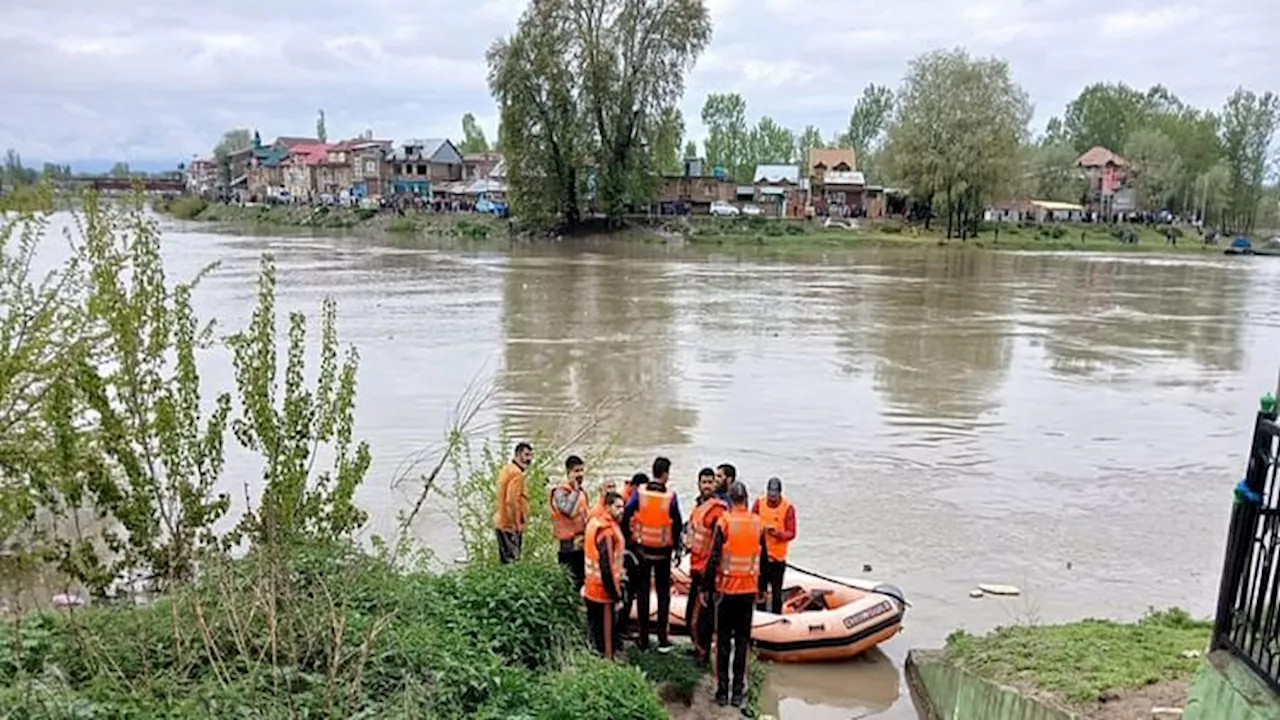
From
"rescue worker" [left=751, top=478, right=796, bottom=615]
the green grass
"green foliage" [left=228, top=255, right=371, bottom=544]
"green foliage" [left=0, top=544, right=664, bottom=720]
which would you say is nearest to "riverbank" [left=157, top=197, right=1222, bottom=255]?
"rescue worker" [left=751, top=478, right=796, bottom=615]

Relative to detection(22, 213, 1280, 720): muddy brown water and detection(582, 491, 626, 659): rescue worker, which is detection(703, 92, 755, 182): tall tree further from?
detection(582, 491, 626, 659): rescue worker

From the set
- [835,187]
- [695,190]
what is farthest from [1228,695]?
[835,187]

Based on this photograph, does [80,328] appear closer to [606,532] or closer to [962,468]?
[606,532]

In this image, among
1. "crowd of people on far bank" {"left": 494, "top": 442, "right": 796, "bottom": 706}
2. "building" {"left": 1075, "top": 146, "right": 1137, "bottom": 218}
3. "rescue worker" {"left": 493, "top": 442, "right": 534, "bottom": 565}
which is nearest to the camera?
"crowd of people on far bank" {"left": 494, "top": 442, "right": 796, "bottom": 706}

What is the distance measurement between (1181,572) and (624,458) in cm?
773

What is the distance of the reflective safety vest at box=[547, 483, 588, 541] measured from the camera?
28.6 feet

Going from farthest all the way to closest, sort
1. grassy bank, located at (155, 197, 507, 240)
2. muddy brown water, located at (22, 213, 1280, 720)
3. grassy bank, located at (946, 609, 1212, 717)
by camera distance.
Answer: grassy bank, located at (155, 197, 507, 240)
muddy brown water, located at (22, 213, 1280, 720)
grassy bank, located at (946, 609, 1212, 717)

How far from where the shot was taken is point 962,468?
1616 centimetres

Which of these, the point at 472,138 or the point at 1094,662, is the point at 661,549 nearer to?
the point at 1094,662

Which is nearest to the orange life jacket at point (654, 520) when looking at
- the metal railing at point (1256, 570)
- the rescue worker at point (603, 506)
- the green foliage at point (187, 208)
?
the rescue worker at point (603, 506)

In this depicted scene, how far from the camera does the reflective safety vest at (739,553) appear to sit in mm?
7707

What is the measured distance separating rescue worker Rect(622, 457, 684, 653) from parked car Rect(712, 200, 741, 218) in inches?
2509

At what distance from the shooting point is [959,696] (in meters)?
8.18

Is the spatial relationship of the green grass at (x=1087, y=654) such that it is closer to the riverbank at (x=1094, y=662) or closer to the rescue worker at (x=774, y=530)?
the riverbank at (x=1094, y=662)
